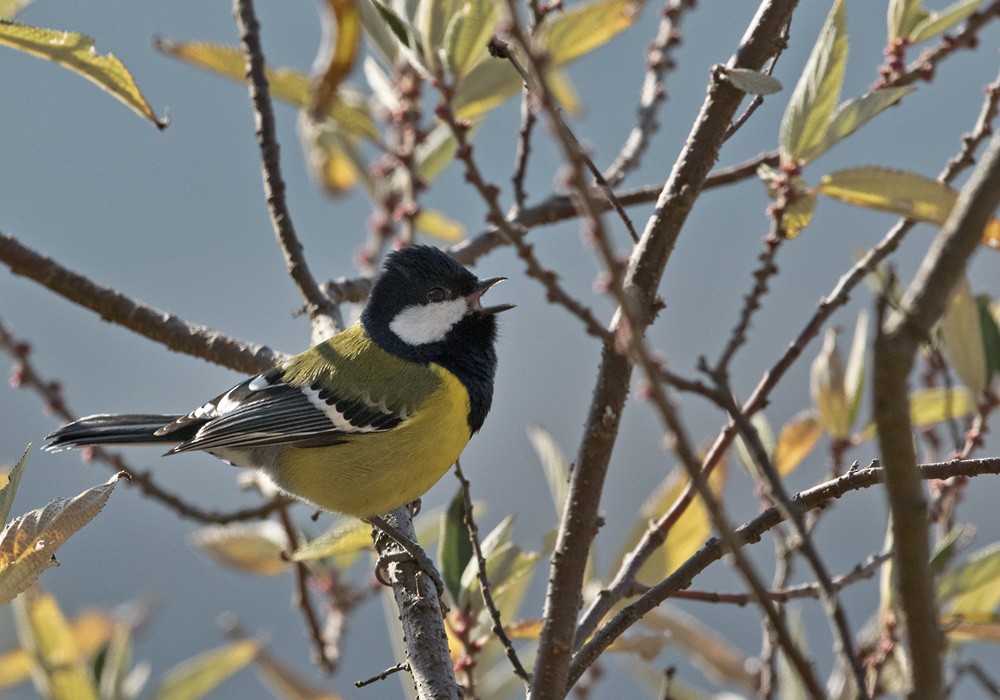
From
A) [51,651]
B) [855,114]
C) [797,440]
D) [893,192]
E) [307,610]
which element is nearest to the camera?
[893,192]

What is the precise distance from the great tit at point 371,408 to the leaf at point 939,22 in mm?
1097

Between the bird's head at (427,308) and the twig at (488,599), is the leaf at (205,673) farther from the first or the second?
the bird's head at (427,308)

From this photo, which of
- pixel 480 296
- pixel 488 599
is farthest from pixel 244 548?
pixel 488 599

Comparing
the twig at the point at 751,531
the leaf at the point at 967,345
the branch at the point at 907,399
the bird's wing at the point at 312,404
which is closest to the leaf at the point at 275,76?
the bird's wing at the point at 312,404

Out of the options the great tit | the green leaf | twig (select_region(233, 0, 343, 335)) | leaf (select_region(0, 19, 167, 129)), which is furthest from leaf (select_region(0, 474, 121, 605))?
twig (select_region(233, 0, 343, 335))

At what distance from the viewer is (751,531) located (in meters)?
1.23

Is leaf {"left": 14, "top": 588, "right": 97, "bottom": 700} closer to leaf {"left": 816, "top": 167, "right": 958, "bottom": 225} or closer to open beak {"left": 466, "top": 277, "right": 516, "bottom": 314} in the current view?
open beak {"left": 466, "top": 277, "right": 516, "bottom": 314}

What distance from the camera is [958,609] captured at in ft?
5.99

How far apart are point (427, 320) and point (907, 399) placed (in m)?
2.09

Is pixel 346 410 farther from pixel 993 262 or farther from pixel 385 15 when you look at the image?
pixel 993 262

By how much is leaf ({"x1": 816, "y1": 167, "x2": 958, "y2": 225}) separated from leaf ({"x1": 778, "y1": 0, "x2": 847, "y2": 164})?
105 mm

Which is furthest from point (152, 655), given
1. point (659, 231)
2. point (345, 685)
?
point (659, 231)

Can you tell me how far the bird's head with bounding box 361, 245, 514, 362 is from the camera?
8.64ft

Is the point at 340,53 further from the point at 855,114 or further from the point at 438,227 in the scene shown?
the point at 438,227
